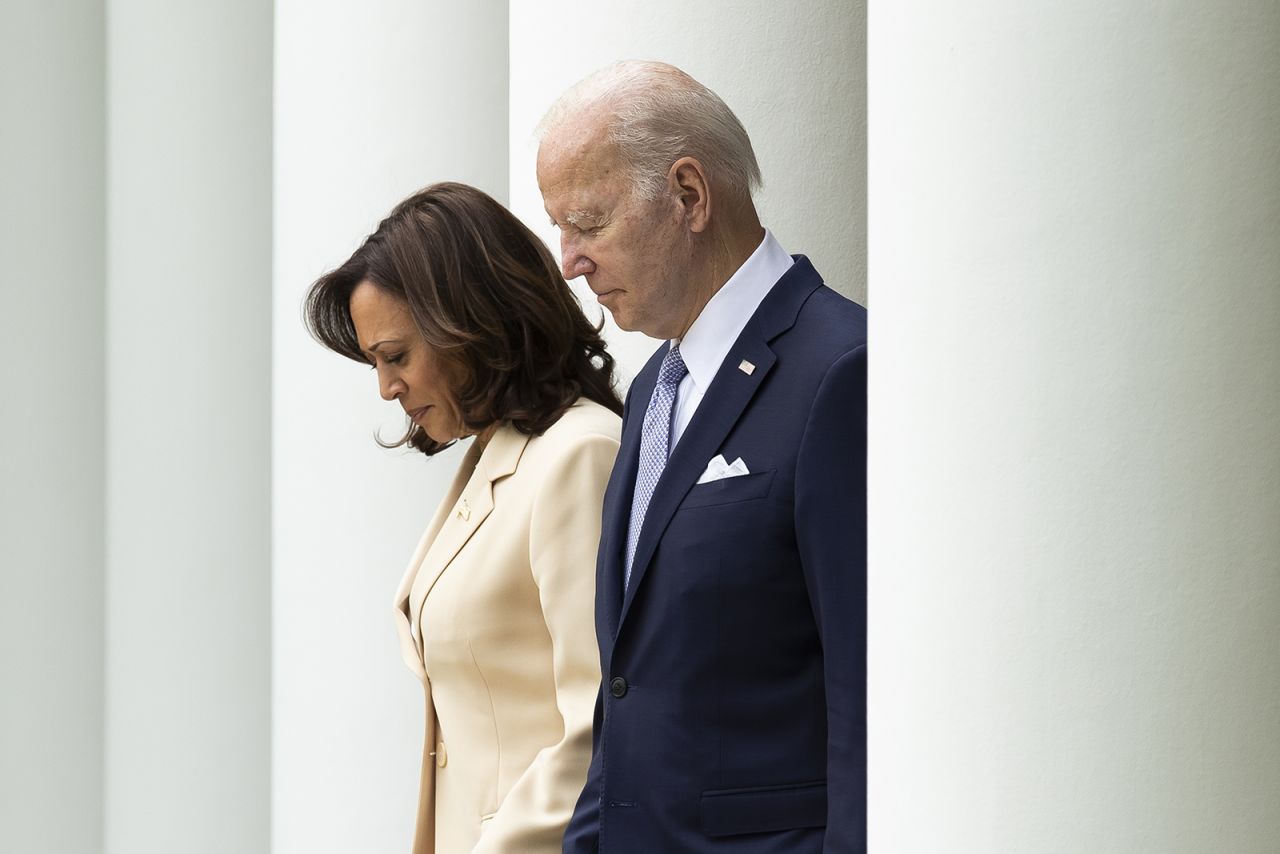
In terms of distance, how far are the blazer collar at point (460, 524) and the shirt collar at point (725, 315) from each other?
2.02ft

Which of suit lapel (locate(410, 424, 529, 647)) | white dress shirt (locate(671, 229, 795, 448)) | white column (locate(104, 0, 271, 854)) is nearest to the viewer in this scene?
white dress shirt (locate(671, 229, 795, 448))

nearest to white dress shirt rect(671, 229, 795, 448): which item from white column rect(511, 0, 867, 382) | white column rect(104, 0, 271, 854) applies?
white column rect(511, 0, 867, 382)

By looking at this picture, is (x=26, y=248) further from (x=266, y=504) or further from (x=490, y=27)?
(x=490, y=27)

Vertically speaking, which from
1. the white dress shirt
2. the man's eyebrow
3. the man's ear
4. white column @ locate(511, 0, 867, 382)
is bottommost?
the white dress shirt

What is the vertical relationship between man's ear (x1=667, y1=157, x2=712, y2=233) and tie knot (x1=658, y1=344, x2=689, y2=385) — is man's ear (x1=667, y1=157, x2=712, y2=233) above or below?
above

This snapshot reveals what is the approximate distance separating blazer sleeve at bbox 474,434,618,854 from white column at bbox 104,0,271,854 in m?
4.16

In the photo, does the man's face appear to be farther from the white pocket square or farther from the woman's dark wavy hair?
the woman's dark wavy hair

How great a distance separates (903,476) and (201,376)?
17.8 feet

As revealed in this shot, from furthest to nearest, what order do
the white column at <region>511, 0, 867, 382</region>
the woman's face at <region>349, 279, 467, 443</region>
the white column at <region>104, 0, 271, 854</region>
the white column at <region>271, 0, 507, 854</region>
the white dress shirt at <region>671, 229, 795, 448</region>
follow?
the white column at <region>104, 0, 271, 854</region>, the white column at <region>271, 0, 507, 854</region>, the white column at <region>511, 0, 867, 382</region>, the woman's face at <region>349, 279, 467, 443</region>, the white dress shirt at <region>671, 229, 795, 448</region>

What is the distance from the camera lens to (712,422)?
258 cm

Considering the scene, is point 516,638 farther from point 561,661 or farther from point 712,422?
point 712,422

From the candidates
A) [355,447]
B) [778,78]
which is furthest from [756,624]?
[355,447]

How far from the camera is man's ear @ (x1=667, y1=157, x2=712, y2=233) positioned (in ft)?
8.81

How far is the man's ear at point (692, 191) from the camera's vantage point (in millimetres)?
2686
